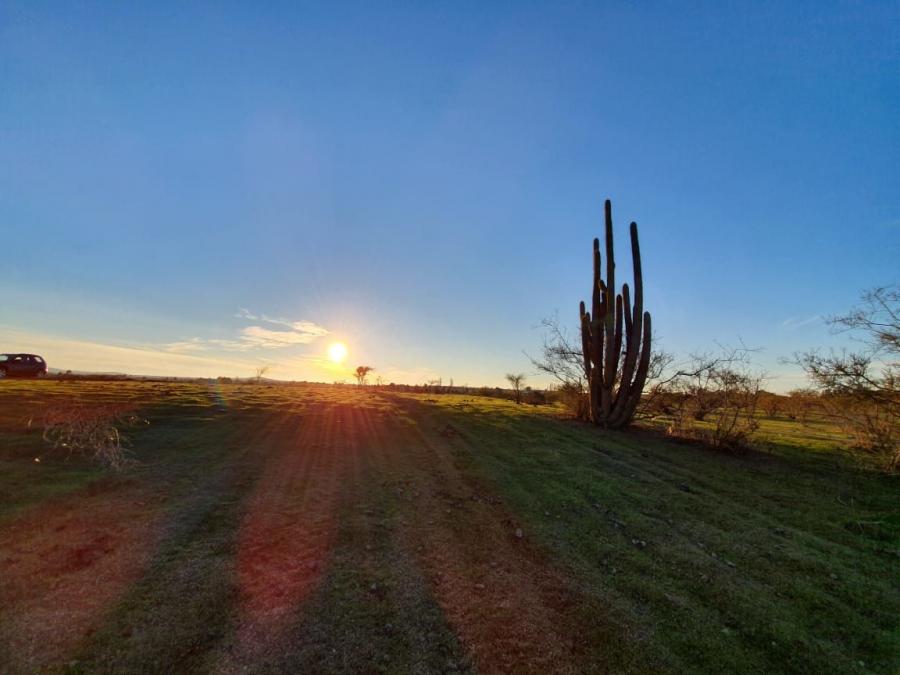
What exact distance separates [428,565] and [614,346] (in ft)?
42.8

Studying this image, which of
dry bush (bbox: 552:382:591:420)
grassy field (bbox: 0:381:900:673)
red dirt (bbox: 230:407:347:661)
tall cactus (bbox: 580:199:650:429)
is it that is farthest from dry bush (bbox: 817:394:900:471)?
red dirt (bbox: 230:407:347:661)

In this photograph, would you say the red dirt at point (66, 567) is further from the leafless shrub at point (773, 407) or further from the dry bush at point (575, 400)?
the leafless shrub at point (773, 407)

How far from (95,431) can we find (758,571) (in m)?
11.4

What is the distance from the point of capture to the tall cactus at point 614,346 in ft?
52.2

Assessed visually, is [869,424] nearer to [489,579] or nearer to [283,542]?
[489,579]

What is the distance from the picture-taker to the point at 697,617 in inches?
174

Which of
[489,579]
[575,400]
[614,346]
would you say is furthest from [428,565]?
[575,400]

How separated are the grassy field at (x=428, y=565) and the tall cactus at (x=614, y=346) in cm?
596

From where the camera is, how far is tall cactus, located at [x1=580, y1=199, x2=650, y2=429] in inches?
627

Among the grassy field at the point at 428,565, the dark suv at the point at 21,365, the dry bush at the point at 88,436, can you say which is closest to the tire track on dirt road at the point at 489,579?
the grassy field at the point at 428,565

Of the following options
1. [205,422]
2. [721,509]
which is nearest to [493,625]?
[721,509]

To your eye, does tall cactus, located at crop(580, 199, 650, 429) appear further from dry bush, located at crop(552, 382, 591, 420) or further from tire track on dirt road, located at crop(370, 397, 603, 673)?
tire track on dirt road, located at crop(370, 397, 603, 673)

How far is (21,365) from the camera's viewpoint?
3061 cm

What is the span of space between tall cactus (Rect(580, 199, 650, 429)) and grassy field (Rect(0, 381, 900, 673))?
19.6 ft
